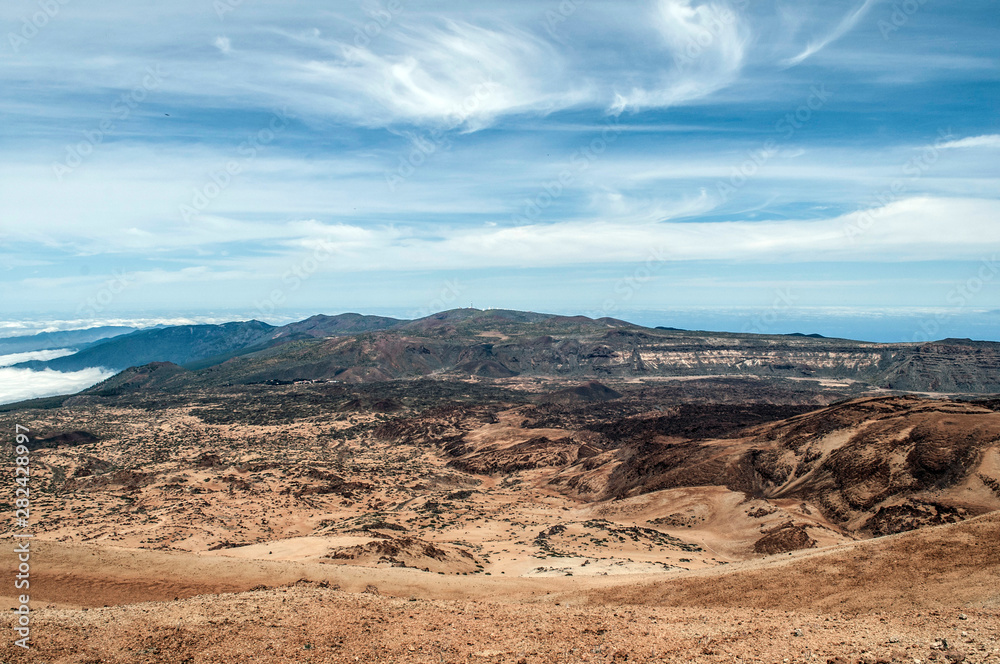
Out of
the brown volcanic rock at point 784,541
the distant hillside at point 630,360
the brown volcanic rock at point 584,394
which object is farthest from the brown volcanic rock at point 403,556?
the distant hillside at point 630,360

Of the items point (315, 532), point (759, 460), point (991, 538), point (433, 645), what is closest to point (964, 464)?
point (759, 460)

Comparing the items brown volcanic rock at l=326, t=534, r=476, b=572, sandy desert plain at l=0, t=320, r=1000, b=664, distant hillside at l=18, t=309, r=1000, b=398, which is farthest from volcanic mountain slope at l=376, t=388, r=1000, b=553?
distant hillside at l=18, t=309, r=1000, b=398

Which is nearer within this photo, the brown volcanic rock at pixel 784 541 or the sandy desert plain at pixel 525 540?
the sandy desert plain at pixel 525 540

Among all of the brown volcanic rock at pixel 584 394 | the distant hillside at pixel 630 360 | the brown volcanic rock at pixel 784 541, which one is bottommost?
the brown volcanic rock at pixel 584 394

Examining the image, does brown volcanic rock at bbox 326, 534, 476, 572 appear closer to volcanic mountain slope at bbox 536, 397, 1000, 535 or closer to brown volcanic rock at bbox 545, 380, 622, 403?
volcanic mountain slope at bbox 536, 397, 1000, 535

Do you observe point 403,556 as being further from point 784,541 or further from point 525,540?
point 784,541

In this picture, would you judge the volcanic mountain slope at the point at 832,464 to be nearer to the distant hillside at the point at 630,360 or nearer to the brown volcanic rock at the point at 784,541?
the brown volcanic rock at the point at 784,541

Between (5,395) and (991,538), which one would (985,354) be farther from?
(5,395)
